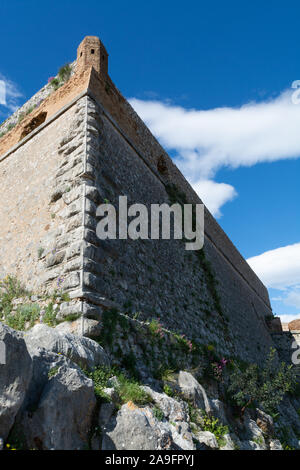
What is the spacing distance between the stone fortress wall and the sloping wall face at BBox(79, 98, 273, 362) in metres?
0.02

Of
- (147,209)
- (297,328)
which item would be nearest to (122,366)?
(147,209)

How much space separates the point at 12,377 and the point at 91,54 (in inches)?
278

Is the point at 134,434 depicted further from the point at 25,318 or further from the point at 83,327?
the point at 25,318

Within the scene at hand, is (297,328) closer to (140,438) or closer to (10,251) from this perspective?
(10,251)

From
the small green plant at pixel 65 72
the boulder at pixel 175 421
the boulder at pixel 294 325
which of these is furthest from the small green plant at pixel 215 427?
the boulder at pixel 294 325

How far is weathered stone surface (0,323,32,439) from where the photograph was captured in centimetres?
247

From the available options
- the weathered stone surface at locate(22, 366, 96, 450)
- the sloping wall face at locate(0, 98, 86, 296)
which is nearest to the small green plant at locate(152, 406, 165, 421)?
the weathered stone surface at locate(22, 366, 96, 450)

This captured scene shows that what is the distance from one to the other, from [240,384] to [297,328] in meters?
13.6

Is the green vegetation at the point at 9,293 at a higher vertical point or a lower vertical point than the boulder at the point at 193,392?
higher

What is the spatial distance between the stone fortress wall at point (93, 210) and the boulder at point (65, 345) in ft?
1.75

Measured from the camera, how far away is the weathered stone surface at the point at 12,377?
2.47m

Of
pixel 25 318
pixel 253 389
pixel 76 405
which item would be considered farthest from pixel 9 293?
pixel 253 389

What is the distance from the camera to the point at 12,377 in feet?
8.45

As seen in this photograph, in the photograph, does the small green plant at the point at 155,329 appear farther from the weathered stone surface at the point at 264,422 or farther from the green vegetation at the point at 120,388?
the weathered stone surface at the point at 264,422
